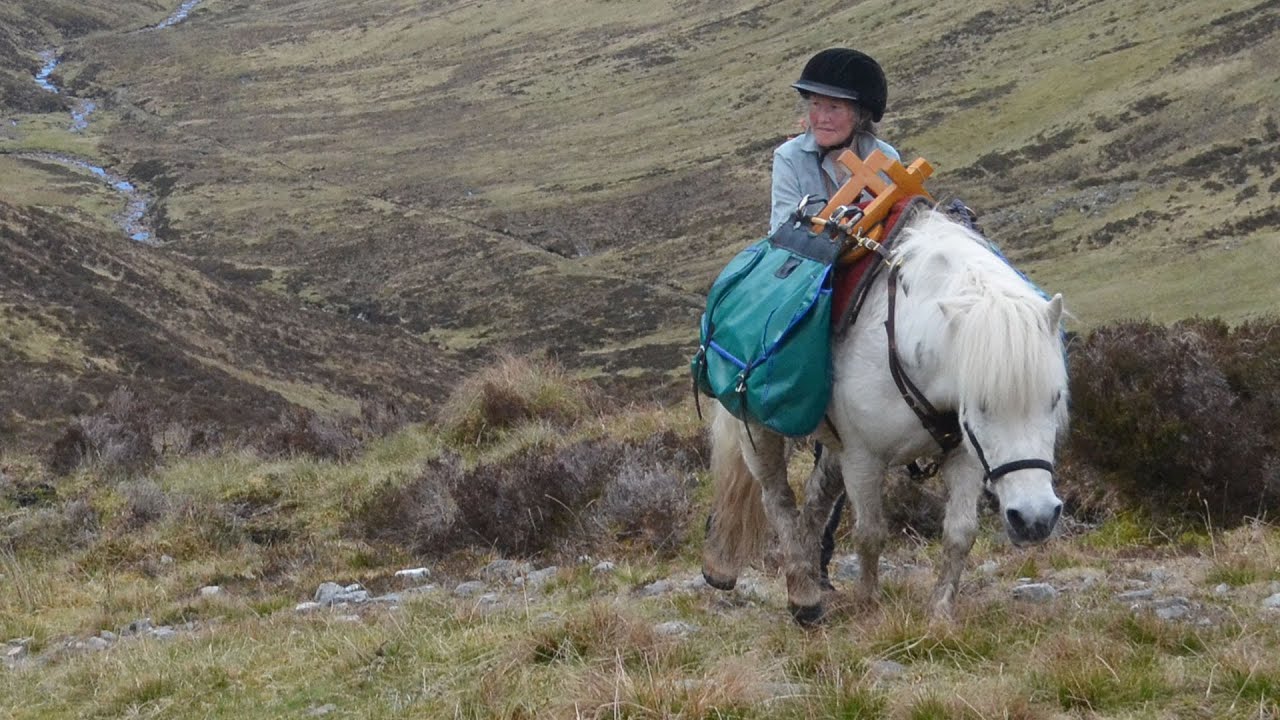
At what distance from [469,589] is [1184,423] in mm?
4386

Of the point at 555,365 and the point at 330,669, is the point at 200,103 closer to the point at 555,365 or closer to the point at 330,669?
the point at 555,365

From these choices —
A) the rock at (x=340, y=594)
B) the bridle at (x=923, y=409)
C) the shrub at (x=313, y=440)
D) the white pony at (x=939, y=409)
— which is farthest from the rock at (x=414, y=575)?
the shrub at (x=313, y=440)

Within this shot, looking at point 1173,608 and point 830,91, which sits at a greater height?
point 830,91

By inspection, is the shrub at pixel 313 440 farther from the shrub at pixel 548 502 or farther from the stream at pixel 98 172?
the stream at pixel 98 172

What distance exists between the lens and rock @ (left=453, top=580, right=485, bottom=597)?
6.95 meters

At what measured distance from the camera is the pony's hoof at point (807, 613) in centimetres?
524

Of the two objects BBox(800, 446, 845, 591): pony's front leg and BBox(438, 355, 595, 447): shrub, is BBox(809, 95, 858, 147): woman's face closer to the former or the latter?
BBox(800, 446, 845, 591): pony's front leg

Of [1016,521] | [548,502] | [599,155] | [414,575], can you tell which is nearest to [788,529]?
[1016,521]

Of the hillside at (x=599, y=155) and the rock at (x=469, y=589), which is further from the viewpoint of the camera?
the hillside at (x=599, y=155)

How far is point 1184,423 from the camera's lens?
284 inches

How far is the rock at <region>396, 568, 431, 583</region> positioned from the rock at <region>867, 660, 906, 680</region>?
4.03 meters

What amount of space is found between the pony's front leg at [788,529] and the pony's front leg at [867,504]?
25 centimetres

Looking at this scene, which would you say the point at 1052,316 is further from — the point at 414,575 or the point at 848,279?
the point at 414,575

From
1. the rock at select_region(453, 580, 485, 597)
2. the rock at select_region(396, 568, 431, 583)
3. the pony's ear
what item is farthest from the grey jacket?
the rock at select_region(396, 568, 431, 583)
